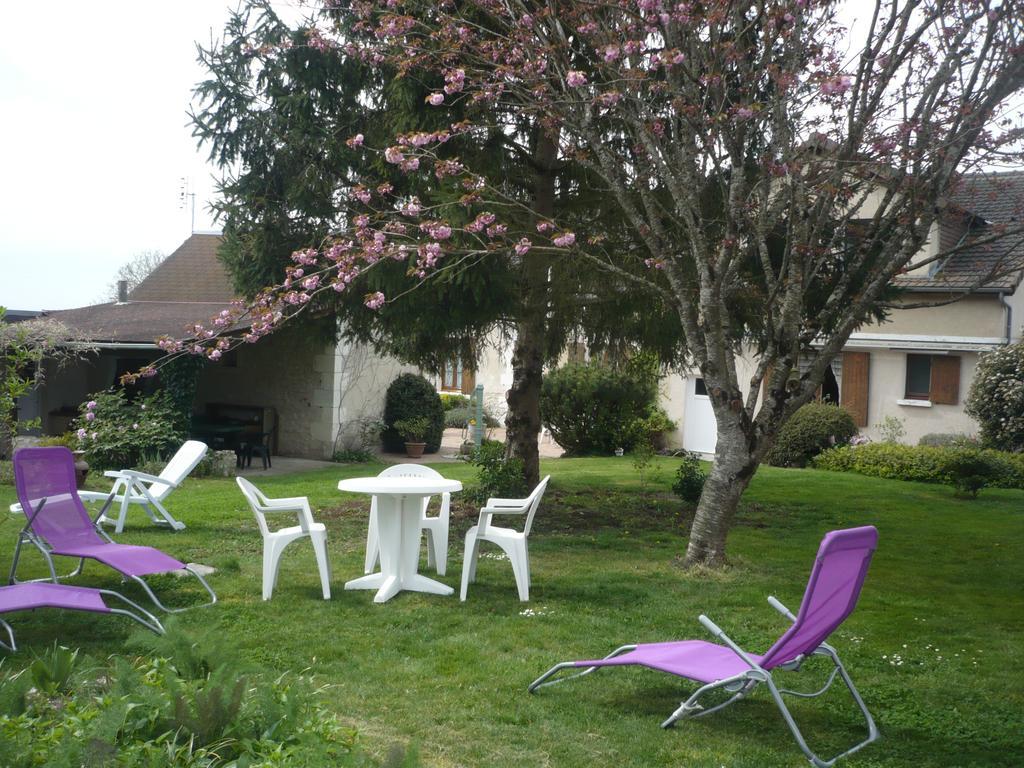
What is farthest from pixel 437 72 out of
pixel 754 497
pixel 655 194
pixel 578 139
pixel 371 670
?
pixel 754 497

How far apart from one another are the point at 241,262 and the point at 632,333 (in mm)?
4482

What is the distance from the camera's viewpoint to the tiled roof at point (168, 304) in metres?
17.9

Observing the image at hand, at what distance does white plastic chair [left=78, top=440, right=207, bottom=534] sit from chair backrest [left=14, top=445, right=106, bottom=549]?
8.68 ft

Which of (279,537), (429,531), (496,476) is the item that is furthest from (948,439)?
(279,537)

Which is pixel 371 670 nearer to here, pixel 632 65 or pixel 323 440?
pixel 632 65

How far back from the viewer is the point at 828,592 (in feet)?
16.0

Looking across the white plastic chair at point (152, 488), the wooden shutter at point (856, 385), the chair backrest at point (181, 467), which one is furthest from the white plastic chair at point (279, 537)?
the wooden shutter at point (856, 385)

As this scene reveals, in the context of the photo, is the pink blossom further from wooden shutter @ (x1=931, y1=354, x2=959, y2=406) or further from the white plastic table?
wooden shutter @ (x1=931, y1=354, x2=959, y2=406)

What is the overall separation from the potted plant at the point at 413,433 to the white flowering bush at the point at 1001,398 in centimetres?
1025

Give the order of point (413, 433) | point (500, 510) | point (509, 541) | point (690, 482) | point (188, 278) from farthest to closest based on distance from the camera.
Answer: point (188, 278), point (413, 433), point (690, 482), point (500, 510), point (509, 541)

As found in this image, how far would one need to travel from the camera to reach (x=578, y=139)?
9.98 meters

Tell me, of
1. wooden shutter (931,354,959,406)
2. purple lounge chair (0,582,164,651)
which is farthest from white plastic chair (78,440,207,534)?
wooden shutter (931,354,959,406)

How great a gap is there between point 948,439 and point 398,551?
49.4 feet

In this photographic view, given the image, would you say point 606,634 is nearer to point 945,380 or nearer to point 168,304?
point 945,380
